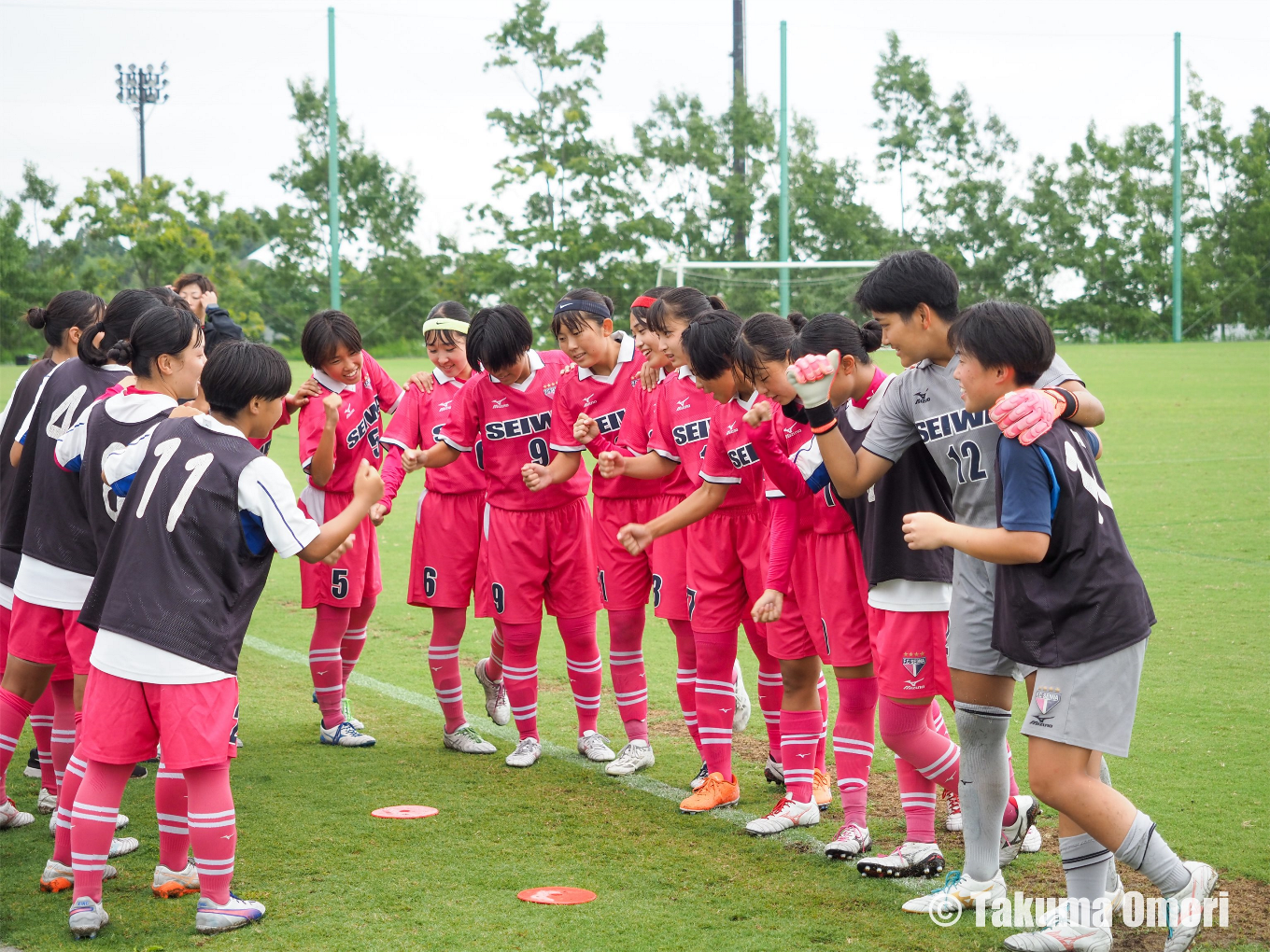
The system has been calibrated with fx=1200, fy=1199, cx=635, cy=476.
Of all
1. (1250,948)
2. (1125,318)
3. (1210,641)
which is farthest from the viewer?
(1125,318)

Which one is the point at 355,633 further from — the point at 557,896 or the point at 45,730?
the point at 557,896

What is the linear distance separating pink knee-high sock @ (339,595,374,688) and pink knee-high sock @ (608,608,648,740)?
1.28 meters

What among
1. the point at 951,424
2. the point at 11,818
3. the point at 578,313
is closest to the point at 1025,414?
the point at 951,424

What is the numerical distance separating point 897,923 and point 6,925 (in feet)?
8.65

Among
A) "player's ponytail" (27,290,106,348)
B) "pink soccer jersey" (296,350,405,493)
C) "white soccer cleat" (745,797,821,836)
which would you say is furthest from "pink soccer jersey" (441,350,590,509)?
"white soccer cleat" (745,797,821,836)

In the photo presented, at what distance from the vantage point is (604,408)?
5.24 meters

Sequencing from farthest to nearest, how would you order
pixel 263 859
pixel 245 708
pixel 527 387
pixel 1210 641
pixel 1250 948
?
pixel 1210 641 < pixel 245 708 < pixel 527 387 < pixel 263 859 < pixel 1250 948

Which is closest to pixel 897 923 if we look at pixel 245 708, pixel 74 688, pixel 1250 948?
pixel 1250 948

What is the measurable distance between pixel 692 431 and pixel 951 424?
1418mm

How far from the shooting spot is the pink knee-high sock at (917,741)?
3.76m

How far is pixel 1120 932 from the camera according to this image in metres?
3.41

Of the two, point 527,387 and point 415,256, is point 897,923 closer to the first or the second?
point 527,387

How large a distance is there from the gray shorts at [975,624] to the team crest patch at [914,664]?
0.75 ft

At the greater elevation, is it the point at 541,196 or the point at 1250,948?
the point at 541,196
